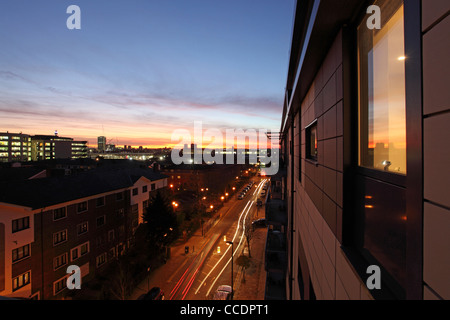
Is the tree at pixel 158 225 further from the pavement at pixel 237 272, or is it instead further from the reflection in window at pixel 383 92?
the reflection in window at pixel 383 92

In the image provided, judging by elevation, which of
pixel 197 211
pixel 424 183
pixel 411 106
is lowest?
pixel 197 211

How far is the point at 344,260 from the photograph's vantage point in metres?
3.28

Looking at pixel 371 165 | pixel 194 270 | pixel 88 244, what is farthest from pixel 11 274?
pixel 371 165

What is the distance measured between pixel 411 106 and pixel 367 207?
1613 mm

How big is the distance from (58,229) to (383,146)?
2164 cm

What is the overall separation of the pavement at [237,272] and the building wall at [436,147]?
18836 millimetres

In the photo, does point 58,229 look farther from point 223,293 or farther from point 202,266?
point 223,293

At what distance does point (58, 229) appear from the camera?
16.9m

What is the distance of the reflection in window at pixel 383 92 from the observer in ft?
7.39

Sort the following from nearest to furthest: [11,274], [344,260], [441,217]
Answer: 1. [441,217]
2. [344,260]
3. [11,274]

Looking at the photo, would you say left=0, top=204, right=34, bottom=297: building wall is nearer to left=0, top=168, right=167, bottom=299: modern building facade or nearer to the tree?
left=0, top=168, right=167, bottom=299: modern building facade

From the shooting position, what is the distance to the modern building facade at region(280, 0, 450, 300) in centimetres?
158

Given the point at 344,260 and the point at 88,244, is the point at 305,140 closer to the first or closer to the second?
the point at 344,260
